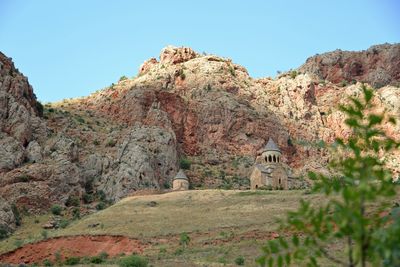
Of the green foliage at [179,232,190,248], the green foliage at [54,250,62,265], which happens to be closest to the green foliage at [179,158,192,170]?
the green foliage at [54,250,62,265]

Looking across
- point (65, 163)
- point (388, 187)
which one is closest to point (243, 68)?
point (65, 163)

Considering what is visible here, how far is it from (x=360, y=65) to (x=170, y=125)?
4187cm

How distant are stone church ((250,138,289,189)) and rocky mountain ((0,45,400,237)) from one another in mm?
6298

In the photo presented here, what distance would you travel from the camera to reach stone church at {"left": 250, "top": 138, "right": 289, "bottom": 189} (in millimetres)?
64500

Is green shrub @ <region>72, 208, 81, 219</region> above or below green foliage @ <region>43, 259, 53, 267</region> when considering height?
above

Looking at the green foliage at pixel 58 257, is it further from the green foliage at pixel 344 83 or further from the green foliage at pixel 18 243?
the green foliage at pixel 344 83

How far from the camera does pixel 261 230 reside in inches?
1606

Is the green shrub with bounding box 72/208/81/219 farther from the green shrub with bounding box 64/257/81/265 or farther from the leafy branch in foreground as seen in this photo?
the leafy branch in foreground

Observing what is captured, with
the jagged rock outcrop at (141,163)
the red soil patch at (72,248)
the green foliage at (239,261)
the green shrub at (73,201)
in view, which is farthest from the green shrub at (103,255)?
the jagged rock outcrop at (141,163)

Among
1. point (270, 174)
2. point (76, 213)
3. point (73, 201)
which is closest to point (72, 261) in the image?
point (76, 213)

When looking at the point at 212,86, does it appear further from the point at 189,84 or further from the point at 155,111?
the point at 155,111

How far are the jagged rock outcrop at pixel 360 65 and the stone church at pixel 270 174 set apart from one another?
38206 millimetres

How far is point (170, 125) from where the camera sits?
263ft

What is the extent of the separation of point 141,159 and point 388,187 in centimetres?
5971
